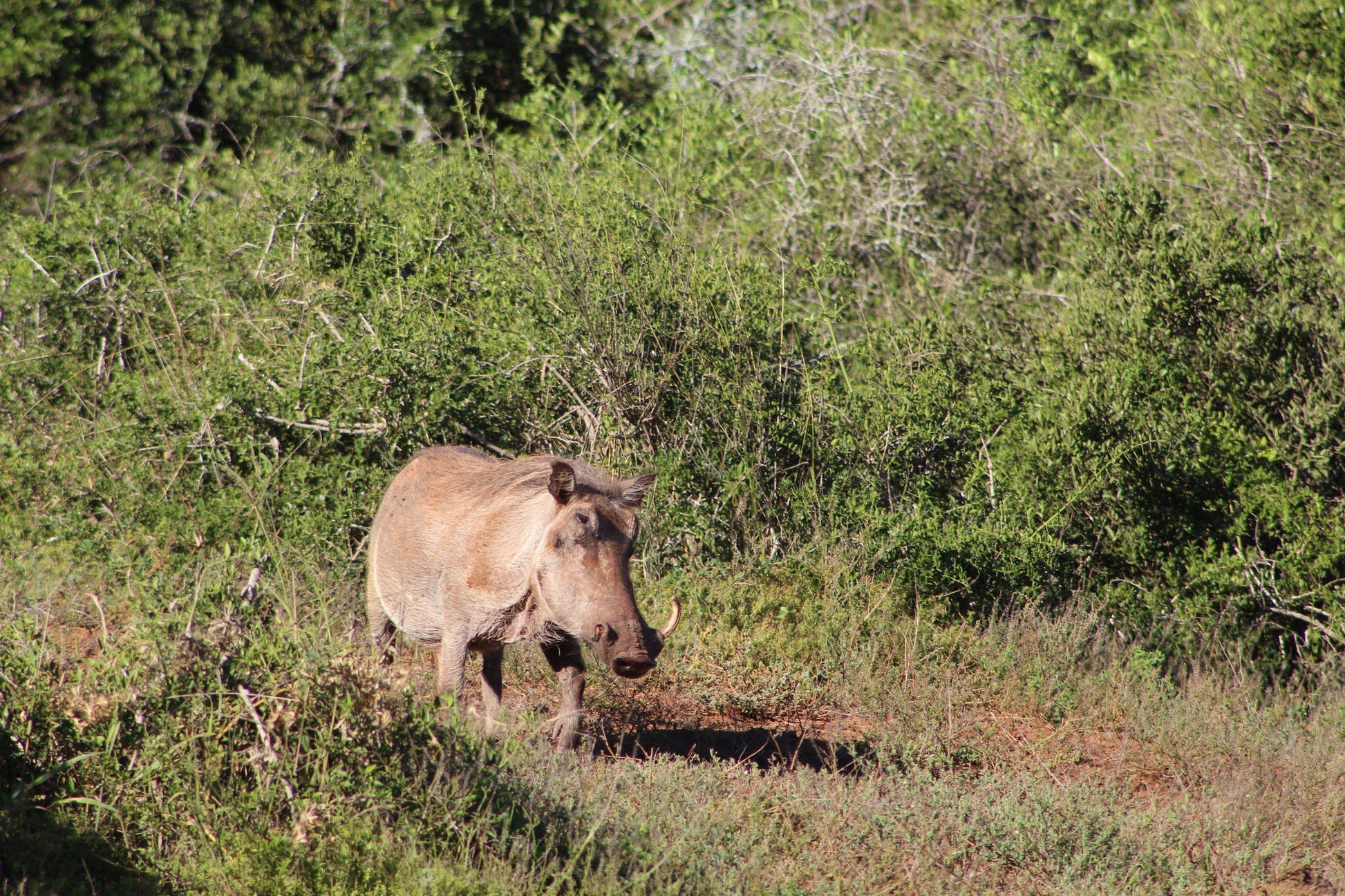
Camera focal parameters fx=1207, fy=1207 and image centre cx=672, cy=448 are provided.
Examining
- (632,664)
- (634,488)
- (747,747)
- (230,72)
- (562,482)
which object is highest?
(230,72)

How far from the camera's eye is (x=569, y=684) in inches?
192

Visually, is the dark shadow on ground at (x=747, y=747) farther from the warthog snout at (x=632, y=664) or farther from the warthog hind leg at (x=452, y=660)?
the warthog snout at (x=632, y=664)

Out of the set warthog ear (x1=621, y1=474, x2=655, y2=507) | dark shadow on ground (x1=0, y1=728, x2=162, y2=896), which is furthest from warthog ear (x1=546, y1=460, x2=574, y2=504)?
dark shadow on ground (x1=0, y1=728, x2=162, y2=896)

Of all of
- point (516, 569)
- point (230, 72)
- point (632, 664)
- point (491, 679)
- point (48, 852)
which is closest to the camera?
point (48, 852)

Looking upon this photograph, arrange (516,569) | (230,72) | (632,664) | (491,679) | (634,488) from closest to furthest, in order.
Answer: (632,664) < (516,569) < (634,488) < (491,679) < (230,72)

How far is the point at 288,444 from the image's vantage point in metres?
6.88

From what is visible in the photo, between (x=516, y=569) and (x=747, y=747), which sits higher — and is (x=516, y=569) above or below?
above

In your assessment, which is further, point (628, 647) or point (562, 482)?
point (562, 482)

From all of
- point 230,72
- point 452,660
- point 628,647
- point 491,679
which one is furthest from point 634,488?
point 230,72

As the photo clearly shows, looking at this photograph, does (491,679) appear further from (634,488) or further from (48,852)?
(48,852)

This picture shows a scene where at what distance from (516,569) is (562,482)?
42cm

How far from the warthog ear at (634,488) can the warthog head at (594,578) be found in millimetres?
133

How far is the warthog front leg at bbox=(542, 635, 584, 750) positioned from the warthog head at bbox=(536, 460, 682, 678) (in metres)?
0.38

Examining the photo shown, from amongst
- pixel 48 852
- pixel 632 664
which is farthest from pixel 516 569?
pixel 48 852
